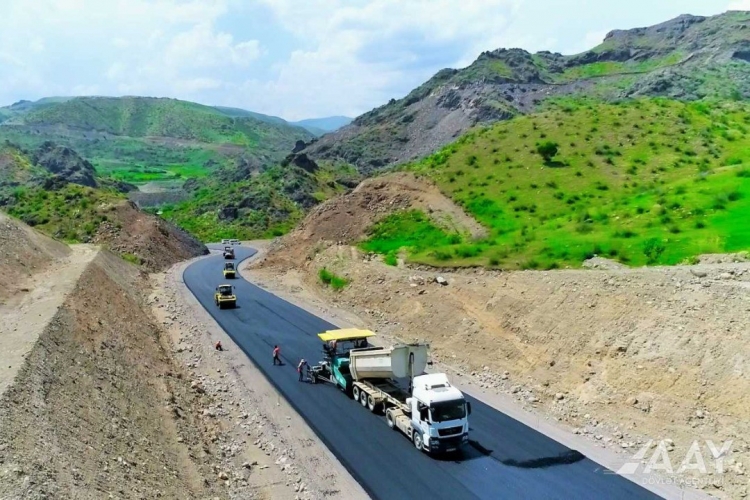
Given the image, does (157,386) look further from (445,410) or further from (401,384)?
(445,410)

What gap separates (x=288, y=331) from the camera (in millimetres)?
37500

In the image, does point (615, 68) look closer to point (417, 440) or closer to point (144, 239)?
point (144, 239)

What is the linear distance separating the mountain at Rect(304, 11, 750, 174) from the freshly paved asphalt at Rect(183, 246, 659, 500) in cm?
10057

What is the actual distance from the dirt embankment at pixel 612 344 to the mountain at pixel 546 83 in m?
89.1

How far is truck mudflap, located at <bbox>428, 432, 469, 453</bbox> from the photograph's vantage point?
63.8 feet

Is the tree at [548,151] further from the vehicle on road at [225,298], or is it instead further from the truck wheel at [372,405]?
the truck wheel at [372,405]

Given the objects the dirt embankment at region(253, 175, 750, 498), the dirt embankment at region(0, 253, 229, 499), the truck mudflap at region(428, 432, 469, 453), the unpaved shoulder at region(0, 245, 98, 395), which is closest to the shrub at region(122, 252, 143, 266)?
the unpaved shoulder at region(0, 245, 98, 395)

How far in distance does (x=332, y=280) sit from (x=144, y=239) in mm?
34204

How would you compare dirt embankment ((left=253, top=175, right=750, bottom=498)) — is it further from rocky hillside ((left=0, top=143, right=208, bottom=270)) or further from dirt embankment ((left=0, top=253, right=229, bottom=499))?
rocky hillside ((left=0, top=143, right=208, bottom=270))

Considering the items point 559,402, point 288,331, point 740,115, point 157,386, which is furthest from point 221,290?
point 740,115

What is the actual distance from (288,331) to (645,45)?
7146 inches

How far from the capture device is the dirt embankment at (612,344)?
67.5ft

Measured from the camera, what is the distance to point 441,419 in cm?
1947

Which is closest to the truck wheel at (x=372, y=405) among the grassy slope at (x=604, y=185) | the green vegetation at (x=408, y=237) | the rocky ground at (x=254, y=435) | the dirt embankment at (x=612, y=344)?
the rocky ground at (x=254, y=435)
